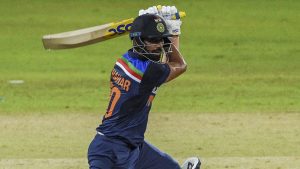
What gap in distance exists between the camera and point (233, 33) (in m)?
25.8

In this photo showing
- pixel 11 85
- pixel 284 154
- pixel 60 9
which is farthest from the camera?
pixel 60 9

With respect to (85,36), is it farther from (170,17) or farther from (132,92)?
(132,92)

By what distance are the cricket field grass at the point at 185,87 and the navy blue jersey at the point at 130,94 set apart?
3.52 m

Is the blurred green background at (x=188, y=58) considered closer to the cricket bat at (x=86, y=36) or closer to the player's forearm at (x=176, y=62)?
the cricket bat at (x=86, y=36)

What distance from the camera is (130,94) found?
30.5 ft

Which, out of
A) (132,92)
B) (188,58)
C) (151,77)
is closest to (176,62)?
(151,77)

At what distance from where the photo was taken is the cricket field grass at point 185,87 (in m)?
14.5

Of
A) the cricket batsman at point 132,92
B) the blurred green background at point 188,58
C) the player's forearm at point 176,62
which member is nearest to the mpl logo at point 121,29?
the player's forearm at point 176,62

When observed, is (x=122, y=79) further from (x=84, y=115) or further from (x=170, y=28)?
(x=84, y=115)

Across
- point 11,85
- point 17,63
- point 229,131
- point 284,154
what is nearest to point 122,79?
point 284,154

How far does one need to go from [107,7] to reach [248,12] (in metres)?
3.88

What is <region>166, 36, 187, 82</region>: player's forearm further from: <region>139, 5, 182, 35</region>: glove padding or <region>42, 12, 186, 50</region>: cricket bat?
<region>42, 12, 186, 50</region>: cricket bat

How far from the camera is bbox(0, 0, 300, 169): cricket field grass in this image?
14.5 m

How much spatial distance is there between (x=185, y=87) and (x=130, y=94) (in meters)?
11.1
